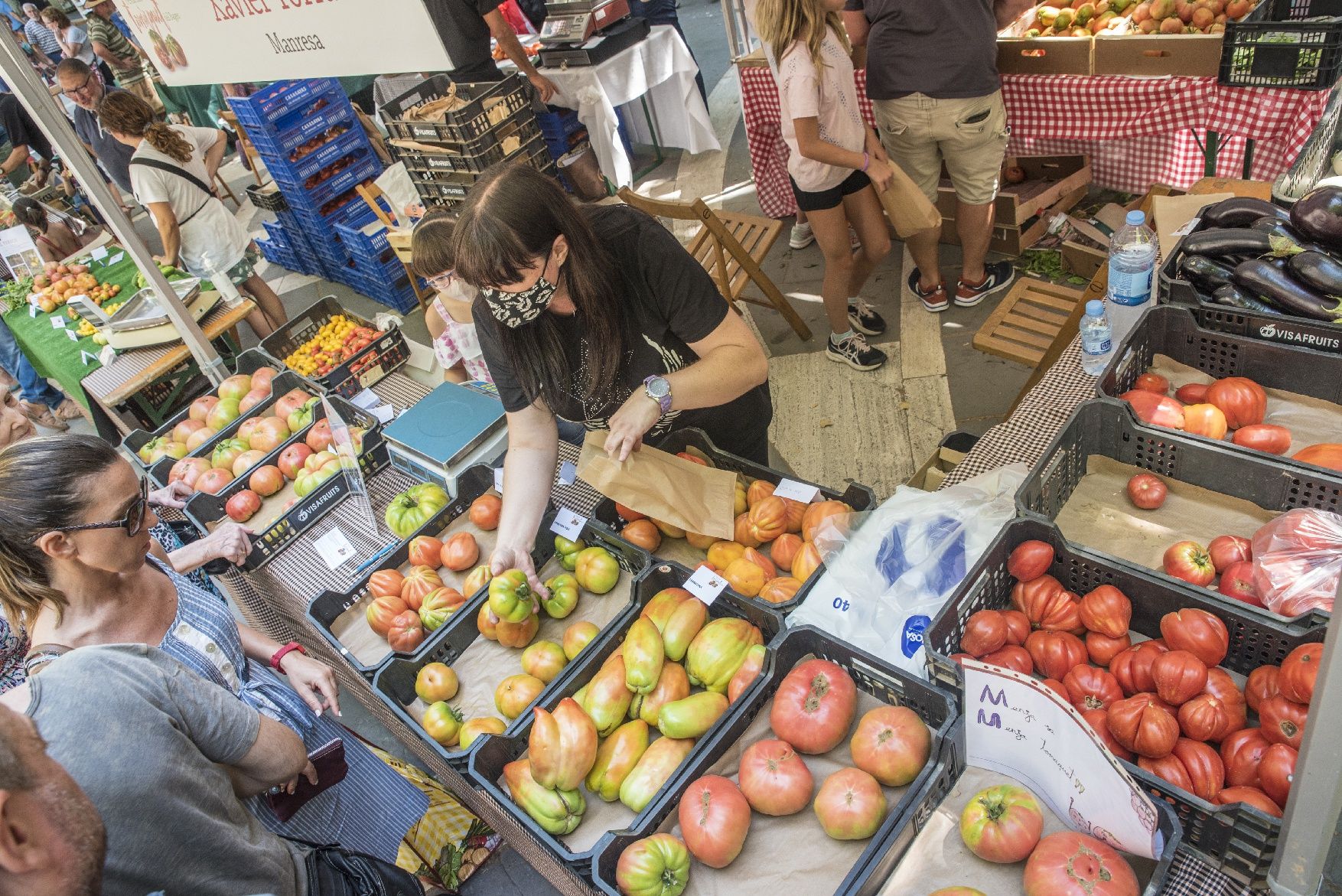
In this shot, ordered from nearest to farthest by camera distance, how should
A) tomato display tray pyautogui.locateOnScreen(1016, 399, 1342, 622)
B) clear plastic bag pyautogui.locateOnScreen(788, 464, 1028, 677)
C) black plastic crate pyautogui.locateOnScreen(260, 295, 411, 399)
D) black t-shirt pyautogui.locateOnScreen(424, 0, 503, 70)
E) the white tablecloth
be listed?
tomato display tray pyautogui.locateOnScreen(1016, 399, 1342, 622) < clear plastic bag pyautogui.locateOnScreen(788, 464, 1028, 677) < black plastic crate pyautogui.locateOnScreen(260, 295, 411, 399) < black t-shirt pyautogui.locateOnScreen(424, 0, 503, 70) < the white tablecloth

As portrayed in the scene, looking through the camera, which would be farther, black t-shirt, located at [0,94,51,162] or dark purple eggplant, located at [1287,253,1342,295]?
black t-shirt, located at [0,94,51,162]

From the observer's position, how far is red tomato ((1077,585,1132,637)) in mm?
1737

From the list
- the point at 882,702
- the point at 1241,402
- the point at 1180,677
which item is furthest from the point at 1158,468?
the point at 882,702

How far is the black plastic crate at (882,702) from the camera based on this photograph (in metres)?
1.54

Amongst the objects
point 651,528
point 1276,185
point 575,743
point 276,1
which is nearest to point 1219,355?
point 1276,185

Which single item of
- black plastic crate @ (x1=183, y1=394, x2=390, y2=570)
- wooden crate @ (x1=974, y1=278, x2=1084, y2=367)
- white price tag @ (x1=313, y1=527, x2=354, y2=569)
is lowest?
wooden crate @ (x1=974, y1=278, x2=1084, y2=367)

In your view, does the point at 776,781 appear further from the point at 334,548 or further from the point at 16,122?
the point at 16,122

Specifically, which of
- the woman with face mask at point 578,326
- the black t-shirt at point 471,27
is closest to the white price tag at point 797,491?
the woman with face mask at point 578,326

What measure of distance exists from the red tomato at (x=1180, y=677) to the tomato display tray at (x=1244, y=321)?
1028 millimetres

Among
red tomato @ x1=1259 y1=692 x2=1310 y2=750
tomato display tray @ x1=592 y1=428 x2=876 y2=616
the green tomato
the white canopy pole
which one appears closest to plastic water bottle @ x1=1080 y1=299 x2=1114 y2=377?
tomato display tray @ x1=592 y1=428 x2=876 y2=616

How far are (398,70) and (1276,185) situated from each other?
281 cm

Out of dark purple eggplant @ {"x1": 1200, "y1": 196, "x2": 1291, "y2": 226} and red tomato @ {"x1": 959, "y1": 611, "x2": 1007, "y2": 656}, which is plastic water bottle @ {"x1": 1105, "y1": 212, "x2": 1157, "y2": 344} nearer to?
dark purple eggplant @ {"x1": 1200, "y1": 196, "x2": 1291, "y2": 226}

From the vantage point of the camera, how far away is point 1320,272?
2.10 metres

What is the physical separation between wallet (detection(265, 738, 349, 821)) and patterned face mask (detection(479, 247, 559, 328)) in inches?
49.6
